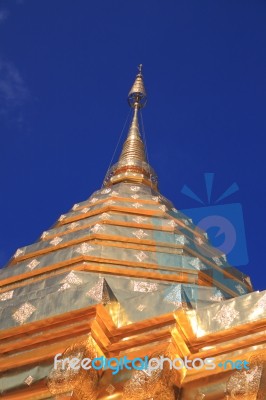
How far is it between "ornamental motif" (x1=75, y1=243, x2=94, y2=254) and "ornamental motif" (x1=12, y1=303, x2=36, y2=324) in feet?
9.92

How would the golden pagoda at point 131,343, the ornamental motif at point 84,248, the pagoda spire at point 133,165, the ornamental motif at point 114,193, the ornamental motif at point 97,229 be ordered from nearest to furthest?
the golden pagoda at point 131,343
the ornamental motif at point 84,248
the ornamental motif at point 97,229
the ornamental motif at point 114,193
the pagoda spire at point 133,165

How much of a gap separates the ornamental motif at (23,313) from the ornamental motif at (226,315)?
1.96 m

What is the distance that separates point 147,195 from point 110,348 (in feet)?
22.9

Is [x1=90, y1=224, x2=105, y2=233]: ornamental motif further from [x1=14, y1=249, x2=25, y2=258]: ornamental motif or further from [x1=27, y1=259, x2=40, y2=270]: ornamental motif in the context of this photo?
[x1=14, y1=249, x2=25, y2=258]: ornamental motif

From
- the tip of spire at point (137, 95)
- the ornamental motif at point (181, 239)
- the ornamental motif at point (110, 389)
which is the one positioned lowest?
the ornamental motif at point (110, 389)

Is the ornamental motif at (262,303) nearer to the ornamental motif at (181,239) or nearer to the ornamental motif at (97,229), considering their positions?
the ornamental motif at (181,239)

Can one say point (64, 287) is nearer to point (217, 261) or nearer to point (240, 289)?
point (240, 289)

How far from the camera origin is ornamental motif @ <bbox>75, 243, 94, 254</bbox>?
1078cm

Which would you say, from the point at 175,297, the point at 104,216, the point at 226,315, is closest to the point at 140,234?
the point at 104,216

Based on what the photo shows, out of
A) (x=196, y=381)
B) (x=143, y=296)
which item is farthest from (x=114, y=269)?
(x=196, y=381)

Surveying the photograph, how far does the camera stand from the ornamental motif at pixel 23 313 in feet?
25.1

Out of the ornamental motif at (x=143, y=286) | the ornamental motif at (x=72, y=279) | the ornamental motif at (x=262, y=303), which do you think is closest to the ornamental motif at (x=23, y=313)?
the ornamental motif at (x=72, y=279)

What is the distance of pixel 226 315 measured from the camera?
23.8 feet

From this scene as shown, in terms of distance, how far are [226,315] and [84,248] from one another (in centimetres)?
401
